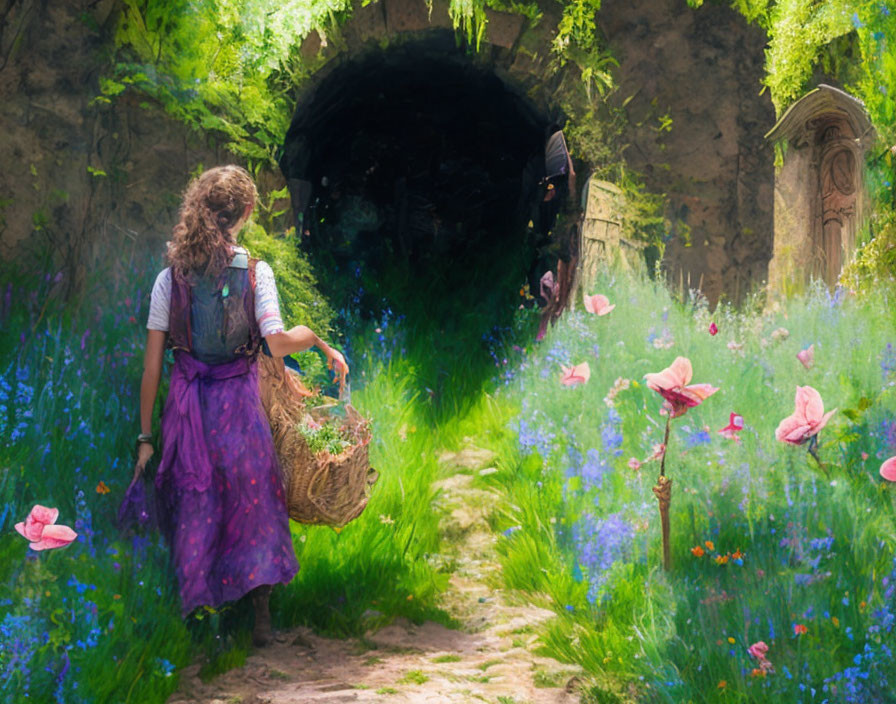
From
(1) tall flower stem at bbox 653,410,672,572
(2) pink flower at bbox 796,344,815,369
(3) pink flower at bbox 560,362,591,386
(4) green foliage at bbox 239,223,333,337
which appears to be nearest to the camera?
(1) tall flower stem at bbox 653,410,672,572

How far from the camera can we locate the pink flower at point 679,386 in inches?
147

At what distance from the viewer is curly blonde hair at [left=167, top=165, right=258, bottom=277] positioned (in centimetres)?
398

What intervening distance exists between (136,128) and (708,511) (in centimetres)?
399

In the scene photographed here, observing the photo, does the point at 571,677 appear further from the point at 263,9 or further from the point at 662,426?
the point at 263,9

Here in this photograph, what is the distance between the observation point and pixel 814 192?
6.88 meters

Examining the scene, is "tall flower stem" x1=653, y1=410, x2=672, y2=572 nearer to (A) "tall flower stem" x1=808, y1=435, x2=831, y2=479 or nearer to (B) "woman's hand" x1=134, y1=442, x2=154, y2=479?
(A) "tall flower stem" x1=808, y1=435, x2=831, y2=479

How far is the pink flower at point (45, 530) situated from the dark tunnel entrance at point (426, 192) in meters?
4.34

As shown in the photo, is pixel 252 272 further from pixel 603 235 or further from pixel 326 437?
pixel 603 235

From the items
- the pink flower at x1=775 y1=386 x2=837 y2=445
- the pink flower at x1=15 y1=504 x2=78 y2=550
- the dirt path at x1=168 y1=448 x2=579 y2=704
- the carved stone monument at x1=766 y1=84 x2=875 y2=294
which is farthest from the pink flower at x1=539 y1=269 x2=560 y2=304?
the pink flower at x1=15 y1=504 x2=78 y2=550

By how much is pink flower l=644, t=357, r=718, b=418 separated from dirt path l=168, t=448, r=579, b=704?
1.25m

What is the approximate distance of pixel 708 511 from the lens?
4305 millimetres

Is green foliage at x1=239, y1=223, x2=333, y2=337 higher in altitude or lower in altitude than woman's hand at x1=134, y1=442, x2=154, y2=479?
higher

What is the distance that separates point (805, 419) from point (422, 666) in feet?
6.47

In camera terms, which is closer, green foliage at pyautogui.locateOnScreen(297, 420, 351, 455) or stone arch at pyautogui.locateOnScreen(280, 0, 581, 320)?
green foliage at pyautogui.locateOnScreen(297, 420, 351, 455)
